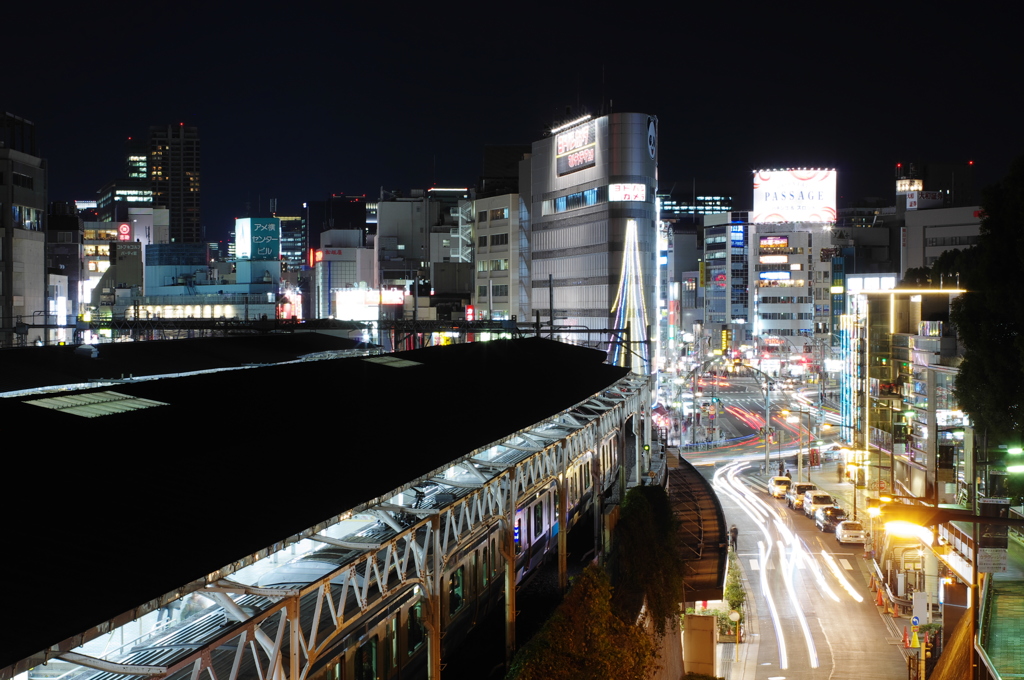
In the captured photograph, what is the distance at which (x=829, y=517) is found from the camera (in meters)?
35.6

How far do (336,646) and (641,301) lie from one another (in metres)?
54.7

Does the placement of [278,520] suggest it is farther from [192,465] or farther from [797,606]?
Result: [797,606]

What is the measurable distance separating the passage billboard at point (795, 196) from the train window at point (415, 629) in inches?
3440

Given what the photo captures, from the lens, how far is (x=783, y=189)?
312 ft

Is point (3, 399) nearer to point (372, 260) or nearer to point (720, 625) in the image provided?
point (720, 625)

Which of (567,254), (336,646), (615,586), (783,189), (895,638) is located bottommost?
(895,638)

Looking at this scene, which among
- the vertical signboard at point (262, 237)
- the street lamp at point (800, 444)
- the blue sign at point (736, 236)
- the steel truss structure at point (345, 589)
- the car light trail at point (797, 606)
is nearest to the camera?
the steel truss structure at point (345, 589)

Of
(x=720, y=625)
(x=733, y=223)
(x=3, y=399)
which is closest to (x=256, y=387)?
(x=3, y=399)

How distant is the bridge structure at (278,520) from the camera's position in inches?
270

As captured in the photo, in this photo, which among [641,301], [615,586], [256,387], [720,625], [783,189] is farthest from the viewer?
[783,189]

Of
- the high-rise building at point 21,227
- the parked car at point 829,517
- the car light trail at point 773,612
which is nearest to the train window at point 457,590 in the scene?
the car light trail at point 773,612

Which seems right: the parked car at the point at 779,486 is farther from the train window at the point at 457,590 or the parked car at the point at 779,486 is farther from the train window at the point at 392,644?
the train window at the point at 392,644

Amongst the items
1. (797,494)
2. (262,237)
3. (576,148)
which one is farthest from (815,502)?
(262,237)

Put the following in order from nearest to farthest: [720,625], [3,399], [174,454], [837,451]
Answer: [174,454] < [3,399] < [720,625] < [837,451]
